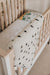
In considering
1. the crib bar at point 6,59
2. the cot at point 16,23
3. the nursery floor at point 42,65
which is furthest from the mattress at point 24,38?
the nursery floor at point 42,65

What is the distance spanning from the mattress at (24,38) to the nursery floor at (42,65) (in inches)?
12.8

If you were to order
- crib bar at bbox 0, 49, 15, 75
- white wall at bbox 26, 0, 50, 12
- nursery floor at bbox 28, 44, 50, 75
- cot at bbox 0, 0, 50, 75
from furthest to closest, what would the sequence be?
1. white wall at bbox 26, 0, 50, 12
2. nursery floor at bbox 28, 44, 50, 75
3. cot at bbox 0, 0, 50, 75
4. crib bar at bbox 0, 49, 15, 75

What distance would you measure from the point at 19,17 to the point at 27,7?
0.33 m

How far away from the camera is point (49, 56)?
2006 millimetres

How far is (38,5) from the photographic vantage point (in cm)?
227

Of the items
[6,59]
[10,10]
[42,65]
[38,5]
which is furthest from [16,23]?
[6,59]

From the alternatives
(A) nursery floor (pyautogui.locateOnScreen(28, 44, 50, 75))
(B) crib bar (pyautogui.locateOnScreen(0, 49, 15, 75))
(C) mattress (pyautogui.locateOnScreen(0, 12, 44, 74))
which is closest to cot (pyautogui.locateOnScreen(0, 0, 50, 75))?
(C) mattress (pyautogui.locateOnScreen(0, 12, 44, 74))

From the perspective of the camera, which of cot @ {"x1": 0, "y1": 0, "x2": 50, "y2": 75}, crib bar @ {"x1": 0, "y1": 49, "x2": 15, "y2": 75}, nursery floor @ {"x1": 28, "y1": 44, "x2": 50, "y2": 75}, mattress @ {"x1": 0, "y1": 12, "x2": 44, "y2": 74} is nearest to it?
crib bar @ {"x1": 0, "y1": 49, "x2": 15, "y2": 75}

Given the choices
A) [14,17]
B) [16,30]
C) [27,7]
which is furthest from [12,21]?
[27,7]

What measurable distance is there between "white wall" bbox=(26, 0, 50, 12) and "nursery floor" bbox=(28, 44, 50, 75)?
31.0 inches

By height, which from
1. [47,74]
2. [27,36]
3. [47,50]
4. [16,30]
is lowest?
[47,74]

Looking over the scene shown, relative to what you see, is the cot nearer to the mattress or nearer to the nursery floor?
the mattress

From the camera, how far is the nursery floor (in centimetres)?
176

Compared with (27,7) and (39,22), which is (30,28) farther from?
(27,7)
